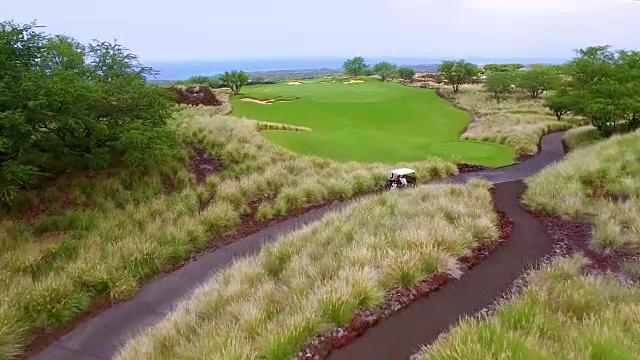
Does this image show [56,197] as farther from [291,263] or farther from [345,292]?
[345,292]

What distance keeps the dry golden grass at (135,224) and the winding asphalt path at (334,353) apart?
48 centimetres

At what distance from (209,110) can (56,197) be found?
59.1ft

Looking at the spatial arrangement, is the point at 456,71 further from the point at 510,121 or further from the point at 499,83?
the point at 510,121

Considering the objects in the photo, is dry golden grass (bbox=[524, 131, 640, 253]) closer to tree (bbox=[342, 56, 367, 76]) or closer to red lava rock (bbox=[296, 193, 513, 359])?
red lava rock (bbox=[296, 193, 513, 359])

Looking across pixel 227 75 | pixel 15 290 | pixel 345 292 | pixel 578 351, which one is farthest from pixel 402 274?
pixel 227 75

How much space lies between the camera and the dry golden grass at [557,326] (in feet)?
14.6

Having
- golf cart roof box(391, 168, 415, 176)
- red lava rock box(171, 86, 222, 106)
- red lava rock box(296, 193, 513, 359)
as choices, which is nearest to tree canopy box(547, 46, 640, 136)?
golf cart roof box(391, 168, 415, 176)

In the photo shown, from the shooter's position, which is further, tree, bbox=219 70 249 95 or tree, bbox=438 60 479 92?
tree, bbox=219 70 249 95

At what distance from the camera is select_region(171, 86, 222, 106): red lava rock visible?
34.4 m

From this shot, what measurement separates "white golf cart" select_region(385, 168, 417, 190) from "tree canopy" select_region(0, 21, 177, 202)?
7.39m

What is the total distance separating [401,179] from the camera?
1438cm

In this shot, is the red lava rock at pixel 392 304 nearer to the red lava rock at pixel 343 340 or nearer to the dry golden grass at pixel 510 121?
the red lava rock at pixel 343 340

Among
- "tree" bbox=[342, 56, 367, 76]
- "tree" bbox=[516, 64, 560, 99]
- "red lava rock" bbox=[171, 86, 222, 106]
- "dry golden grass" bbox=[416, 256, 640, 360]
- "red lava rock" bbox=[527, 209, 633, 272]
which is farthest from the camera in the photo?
"tree" bbox=[342, 56, 367, 76]


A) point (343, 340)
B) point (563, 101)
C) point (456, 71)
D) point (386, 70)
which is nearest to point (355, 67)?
point (386, 70)
